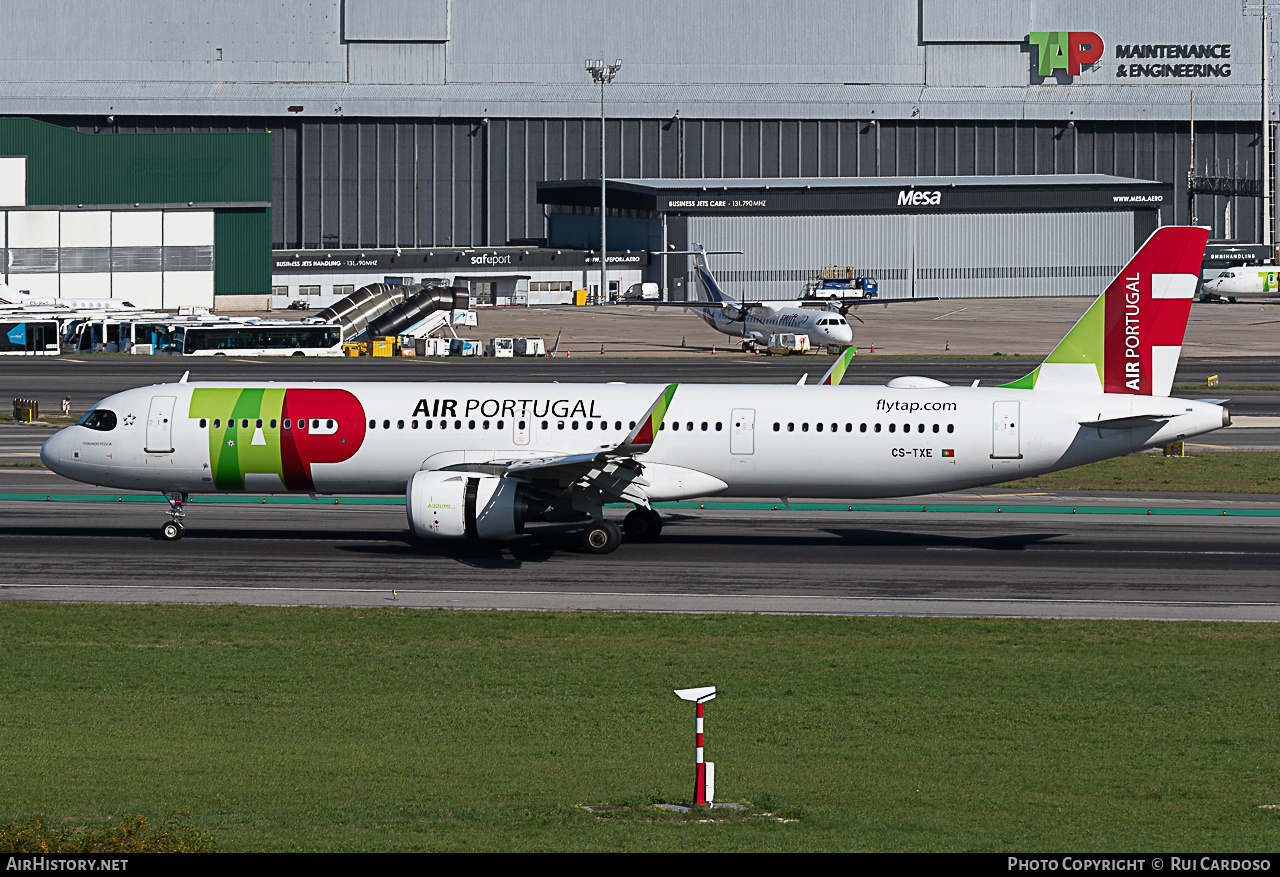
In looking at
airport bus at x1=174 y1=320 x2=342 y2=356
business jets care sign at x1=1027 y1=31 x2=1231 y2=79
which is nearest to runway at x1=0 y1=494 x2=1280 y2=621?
airport bus at x1=174 y1=320 x2=342 y2=356

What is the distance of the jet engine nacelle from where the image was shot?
37156 mm

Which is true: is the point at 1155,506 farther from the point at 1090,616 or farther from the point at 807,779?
the point at 807,779

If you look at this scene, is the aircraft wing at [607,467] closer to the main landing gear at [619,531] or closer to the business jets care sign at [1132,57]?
the main landing gear at [619,531]

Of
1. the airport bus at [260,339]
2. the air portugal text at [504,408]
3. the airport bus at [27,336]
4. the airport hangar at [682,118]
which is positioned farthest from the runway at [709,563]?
the airport hangar at [682,118]

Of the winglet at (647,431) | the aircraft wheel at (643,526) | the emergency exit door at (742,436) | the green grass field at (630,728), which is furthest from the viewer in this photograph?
the aircraft wheel at (643,526)

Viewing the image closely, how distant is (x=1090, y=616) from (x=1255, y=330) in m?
98.5

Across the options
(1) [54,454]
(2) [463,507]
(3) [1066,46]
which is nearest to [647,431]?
(2) [463,507]

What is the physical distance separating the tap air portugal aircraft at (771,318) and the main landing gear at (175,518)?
228 ft

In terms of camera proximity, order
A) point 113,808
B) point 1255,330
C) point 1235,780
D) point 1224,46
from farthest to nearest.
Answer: point 1224,46 < point 1255,330 < point 1235,780 < point 113,808

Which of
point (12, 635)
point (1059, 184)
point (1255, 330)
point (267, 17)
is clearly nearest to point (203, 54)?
point (267, 17)

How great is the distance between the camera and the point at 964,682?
2550 centimetres

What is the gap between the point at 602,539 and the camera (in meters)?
39.1

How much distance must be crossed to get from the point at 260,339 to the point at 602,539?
2813 inches

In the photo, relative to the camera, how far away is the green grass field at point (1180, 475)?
51.7 m
